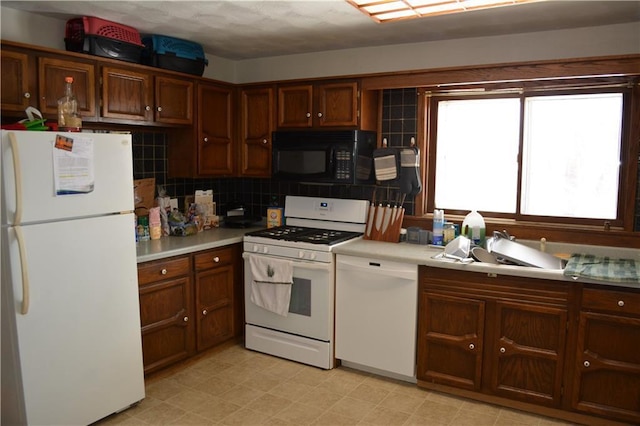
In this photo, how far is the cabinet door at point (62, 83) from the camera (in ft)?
8.98

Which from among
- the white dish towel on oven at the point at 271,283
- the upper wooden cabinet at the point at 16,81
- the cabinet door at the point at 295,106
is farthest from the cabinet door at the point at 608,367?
the upper wooden cabinet at the point at 16,81

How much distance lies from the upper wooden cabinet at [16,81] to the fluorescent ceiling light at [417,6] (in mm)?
1773

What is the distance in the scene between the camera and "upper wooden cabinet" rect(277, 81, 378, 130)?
3.54 metres

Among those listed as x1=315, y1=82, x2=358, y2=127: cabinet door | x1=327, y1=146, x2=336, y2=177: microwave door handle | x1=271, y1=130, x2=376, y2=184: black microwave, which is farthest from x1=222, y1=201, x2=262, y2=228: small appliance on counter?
x1=315, y1=82, x2=358, y2=127: cabinet door

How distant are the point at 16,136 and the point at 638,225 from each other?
11.3ft

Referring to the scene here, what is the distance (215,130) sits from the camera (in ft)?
12.8

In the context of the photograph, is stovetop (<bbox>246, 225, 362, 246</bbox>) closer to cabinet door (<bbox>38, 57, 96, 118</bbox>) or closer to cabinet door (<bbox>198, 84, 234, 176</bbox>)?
cabinet door (<bbox>198, 84, 234, 176</bbox>)

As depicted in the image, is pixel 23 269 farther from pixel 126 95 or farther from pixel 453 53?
pixel 453 53

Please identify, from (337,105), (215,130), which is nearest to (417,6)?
(337,105)

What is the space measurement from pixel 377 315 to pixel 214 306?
3.96ft

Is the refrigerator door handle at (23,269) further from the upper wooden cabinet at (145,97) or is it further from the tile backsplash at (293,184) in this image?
the tile backsplash at (293,184)

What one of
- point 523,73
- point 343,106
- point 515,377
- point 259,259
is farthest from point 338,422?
point 523,73

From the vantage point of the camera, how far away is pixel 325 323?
3.38 meters

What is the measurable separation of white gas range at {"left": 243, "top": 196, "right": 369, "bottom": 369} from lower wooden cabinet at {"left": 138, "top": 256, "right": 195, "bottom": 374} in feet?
1.61
